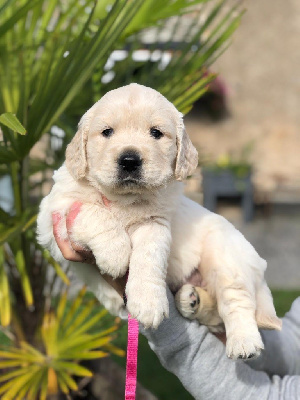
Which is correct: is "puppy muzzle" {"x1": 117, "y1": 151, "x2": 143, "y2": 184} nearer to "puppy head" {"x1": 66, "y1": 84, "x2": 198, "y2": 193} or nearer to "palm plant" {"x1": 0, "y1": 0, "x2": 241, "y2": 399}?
"puppy head" {"x1": 66, "y1": 84, "x2": 198, "y2": 193}

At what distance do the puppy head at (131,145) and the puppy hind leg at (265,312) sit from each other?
506 millimetres

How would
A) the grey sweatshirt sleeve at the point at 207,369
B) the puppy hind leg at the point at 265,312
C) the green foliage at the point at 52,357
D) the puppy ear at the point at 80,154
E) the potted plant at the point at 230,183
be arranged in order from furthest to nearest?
the potted plant at the point at 230,183
the green foliage at the point at 52,357
the grey sweatshirt sleeve at the point at 207,369
the puppy hind leg at the point at 265,312
the puppy ear at the point at 80,154

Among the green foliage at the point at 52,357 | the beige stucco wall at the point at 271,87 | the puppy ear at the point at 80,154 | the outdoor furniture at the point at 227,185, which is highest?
the puppy ear at the point at 80,154

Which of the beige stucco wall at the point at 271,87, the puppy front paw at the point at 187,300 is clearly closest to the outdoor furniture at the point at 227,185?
the beige stucco wall at the point at 271,87

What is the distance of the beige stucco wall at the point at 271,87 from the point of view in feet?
32.9

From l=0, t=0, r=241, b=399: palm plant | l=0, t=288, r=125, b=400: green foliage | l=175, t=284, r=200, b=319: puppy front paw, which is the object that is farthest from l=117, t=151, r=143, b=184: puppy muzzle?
l=0, t=288, r=125, b=400: green foliage

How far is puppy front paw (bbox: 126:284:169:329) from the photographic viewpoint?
143 cm

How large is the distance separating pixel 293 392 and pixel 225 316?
461 millimetres

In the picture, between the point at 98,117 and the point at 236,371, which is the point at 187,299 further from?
the point at 98,117

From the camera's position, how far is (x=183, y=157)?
1.66 m

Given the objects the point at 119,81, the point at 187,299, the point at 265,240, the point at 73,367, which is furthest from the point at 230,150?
the point at 187,299

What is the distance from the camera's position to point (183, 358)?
6.43 ft

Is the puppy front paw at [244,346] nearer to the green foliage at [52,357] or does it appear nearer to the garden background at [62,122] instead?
the garden background at [62,122]

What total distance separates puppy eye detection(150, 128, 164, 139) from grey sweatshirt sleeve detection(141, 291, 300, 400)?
0.65 metres
